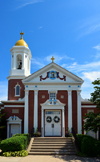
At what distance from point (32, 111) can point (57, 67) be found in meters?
6.03

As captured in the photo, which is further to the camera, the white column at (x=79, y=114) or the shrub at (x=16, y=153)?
the white column at (x=79, y=114)

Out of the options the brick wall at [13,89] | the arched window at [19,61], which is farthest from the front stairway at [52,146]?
the arched window at [19,61]

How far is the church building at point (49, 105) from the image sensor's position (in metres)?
22.5

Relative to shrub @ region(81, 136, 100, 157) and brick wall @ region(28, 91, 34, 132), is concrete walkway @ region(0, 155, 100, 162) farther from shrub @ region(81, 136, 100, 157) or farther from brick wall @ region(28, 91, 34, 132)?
brick wall @ region(28, 91, 34, 132)

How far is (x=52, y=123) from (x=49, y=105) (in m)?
2.11

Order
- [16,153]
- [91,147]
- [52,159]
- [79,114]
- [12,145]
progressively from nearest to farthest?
1. [52,159]
2. [91,147]
3. [16,153]
4. [12,145]
5. [79,114]

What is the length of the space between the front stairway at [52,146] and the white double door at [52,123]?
2212 mm

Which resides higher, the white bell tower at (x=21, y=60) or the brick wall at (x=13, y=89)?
the white bell tower at (x=21, y=60)

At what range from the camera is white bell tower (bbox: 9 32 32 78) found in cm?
2769

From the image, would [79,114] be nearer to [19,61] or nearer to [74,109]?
[74,109]

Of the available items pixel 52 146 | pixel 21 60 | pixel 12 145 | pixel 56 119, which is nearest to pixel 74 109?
pixel 56 119

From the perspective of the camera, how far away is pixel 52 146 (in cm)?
1844

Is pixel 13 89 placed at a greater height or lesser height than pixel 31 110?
greater

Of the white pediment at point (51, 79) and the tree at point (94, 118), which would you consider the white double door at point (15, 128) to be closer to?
the white pediment at point (51, 79)
